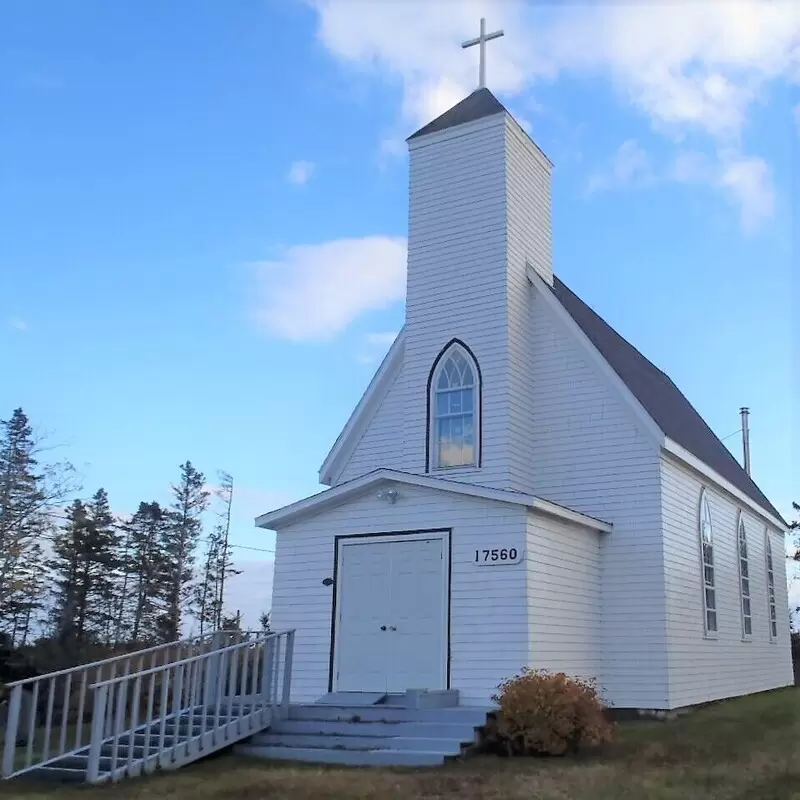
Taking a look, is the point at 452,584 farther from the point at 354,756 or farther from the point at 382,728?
the point at 354,756

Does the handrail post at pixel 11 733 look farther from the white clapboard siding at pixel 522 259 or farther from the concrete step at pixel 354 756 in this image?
the white clapboard siding at pixel 522 259

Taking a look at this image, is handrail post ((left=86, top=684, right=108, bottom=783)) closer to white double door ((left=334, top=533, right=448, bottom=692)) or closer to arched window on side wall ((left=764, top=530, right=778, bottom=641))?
white double door ((left=334, top=533, right=448, bottom=692))

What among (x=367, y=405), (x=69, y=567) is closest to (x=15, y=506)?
(x=69, y=567)

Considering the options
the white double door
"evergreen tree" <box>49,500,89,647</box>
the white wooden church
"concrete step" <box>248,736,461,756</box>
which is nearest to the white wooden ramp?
"concrete step" <box>248,736,461,756</box>

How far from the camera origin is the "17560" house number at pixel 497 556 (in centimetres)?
1314

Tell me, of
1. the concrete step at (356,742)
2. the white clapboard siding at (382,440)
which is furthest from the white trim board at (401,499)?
the concrete step at (356,742)

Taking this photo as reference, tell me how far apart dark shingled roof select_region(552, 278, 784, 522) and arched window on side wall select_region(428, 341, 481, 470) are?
202 centimetres

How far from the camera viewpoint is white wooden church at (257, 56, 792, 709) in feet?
44.4

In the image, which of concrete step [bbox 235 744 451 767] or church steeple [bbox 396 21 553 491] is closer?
concrete step [bbox 235 744 451 767]

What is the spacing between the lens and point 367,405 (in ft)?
59.7

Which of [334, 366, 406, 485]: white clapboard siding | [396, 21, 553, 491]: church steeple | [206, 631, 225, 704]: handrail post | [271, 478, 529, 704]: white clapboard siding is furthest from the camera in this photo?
[334, 366, 406, 485]: white clapboard siding

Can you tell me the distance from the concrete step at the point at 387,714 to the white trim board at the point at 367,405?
20.9ft

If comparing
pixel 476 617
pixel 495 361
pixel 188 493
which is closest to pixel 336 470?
pixel 495 361

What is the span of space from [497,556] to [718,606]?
6.76 metres
